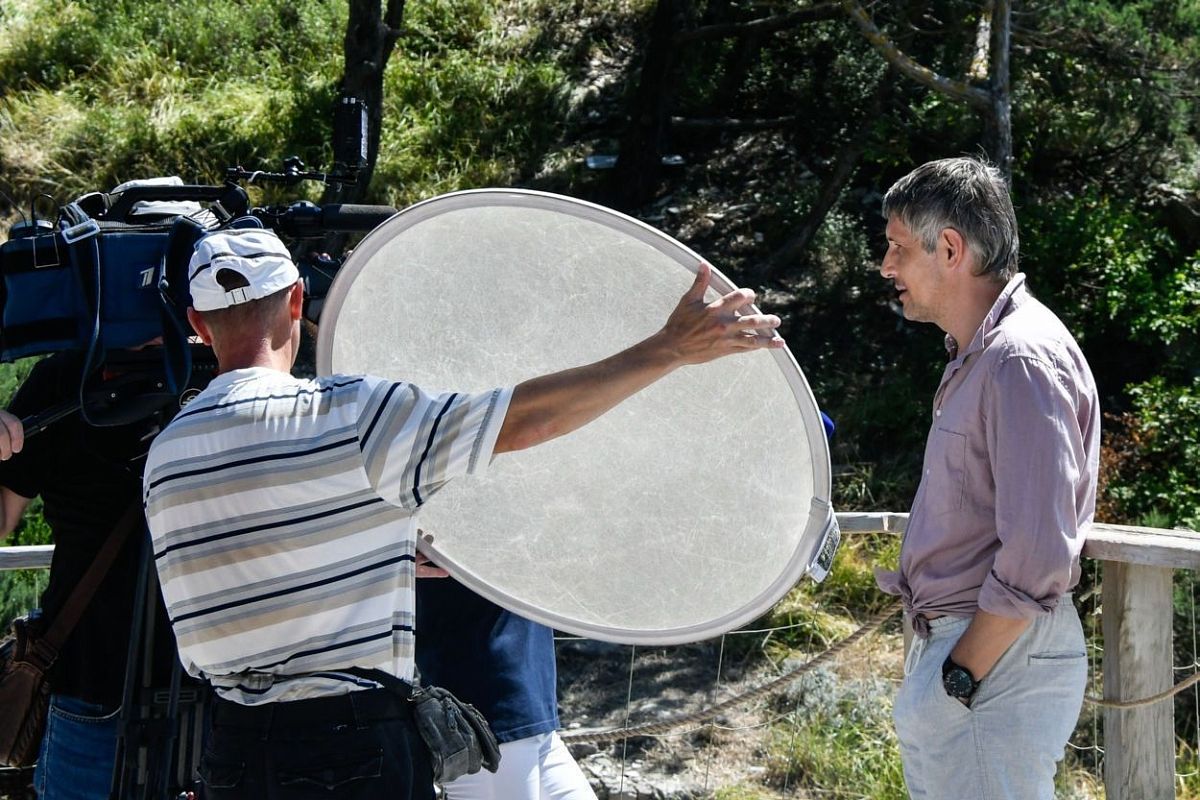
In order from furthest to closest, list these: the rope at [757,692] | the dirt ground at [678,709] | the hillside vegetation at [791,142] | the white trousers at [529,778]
A: the hillside vegetation at [791,142]
the dirt ground at [678,709]
the rope at [757,692]
the white trousers at [529,778]

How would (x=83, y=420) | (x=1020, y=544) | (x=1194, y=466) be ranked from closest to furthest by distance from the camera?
(x=1020, y=544) → (x=83, y=420) → (x=1194, y=466)

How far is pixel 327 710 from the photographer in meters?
1.85

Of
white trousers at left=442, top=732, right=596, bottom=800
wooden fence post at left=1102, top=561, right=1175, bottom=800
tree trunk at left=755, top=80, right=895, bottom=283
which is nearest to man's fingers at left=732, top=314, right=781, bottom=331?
white trousers at left=442, top=732, right=596, bottom=800

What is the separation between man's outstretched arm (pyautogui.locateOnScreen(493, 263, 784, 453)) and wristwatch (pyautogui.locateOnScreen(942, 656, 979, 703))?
706 mm

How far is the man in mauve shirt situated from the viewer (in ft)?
6.66

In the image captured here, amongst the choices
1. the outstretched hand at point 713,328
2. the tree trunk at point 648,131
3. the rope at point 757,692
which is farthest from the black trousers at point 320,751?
the tree trunk at point 648,131

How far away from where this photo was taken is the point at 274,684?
1.86 m

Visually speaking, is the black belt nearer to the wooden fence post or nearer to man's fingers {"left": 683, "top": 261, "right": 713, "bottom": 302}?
man's fingers {"left": 683, "top": 261, "right": 713, "bottom": 302}

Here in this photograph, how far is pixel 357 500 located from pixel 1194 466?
546cm

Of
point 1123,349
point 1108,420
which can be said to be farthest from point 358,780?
point 1123,349

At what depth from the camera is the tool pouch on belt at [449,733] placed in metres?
1.92

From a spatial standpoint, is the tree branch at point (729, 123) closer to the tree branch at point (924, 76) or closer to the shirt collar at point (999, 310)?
the tree branch at point (924, 76)

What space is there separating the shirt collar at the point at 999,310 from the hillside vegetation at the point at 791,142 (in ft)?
8.76

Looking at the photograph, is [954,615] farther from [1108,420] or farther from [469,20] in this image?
[469,20]
